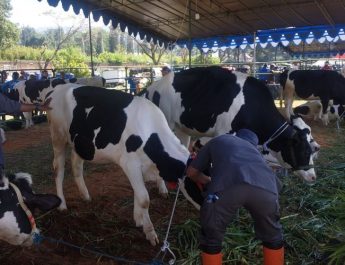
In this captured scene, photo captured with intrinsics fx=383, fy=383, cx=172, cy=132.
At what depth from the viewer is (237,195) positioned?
2557mm

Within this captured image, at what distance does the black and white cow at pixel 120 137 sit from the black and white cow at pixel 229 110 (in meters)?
1.23

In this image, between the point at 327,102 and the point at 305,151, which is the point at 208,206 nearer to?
the point at 305,151

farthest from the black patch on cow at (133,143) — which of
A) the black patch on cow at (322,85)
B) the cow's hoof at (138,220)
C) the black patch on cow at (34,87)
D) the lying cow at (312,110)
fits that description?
the black patch on cow at (34,87)

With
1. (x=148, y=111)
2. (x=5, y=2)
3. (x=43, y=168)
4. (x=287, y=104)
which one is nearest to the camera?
(x=148, y=111)

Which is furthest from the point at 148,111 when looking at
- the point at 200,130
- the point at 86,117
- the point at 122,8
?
the point at 122,8

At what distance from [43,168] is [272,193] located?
16.5 feet

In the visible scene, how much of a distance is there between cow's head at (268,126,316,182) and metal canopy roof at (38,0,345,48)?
603cm

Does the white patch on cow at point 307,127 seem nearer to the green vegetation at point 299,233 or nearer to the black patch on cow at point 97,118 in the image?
the green vegetation at point 299,233

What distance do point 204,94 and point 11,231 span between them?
3.07m

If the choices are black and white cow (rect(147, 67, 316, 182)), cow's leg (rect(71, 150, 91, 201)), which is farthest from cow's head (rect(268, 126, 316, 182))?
cow's leg (rect(71, 150, 91, 201))

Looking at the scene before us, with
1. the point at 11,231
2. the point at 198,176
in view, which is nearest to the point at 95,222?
the point at 11,231

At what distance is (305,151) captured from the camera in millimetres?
4652

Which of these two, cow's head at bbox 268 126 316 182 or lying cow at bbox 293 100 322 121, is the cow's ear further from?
lying cow at bbox 293 100 322 121

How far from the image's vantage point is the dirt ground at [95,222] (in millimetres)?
3541
